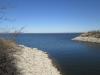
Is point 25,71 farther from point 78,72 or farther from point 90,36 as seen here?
point 90,36

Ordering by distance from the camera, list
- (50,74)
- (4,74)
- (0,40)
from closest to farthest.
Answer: (4,74)
(50,74)
(0,40)

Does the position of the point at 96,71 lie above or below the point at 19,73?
below

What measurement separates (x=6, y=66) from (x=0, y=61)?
79 centimetres

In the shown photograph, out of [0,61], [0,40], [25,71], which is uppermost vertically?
[0,40]

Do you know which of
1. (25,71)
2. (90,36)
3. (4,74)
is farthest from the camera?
(90,36)

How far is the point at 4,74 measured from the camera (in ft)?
44.2

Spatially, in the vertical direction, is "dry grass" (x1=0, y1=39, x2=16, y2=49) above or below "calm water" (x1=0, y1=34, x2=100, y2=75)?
above

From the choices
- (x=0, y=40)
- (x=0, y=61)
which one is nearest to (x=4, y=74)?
(x=0, y=61)

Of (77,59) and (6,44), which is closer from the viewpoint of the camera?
(6,44)

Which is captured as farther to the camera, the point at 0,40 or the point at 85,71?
the point at 85,71

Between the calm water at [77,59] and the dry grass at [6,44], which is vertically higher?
the dry grass at [6,44]

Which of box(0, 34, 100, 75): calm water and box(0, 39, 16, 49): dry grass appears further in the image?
box(0, 34, 100, 75): calm water

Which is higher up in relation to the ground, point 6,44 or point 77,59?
point 6,44

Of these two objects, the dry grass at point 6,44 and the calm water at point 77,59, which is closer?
the dry grass at point 6,44
